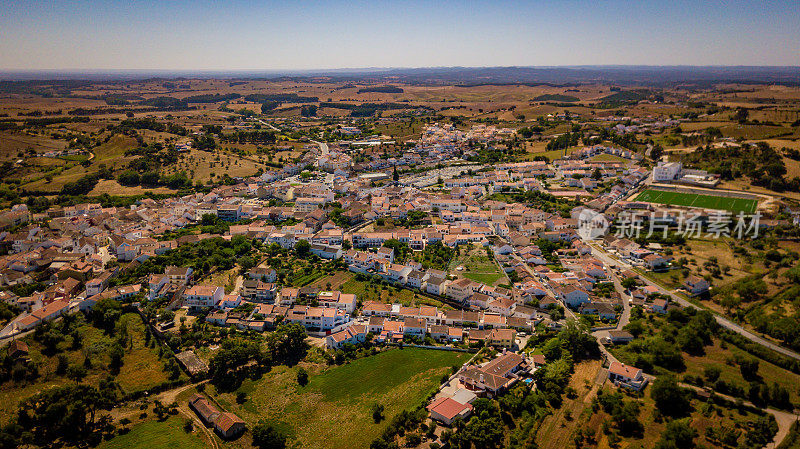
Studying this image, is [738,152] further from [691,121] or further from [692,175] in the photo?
[691,121]

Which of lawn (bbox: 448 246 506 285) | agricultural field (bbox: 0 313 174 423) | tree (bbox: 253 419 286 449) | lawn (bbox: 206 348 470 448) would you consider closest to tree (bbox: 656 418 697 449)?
lawn (bbox: 206 348 470 448)

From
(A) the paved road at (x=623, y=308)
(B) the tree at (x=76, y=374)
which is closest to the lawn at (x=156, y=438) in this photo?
(B) the tree at (x=76, y=374)

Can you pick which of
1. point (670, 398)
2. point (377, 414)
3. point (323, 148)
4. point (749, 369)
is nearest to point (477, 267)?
point (670, 398)

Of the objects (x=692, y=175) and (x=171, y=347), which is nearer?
(x=171, y=347)

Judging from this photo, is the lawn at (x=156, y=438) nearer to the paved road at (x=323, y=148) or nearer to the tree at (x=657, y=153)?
the paved road at (x=323, y=148)

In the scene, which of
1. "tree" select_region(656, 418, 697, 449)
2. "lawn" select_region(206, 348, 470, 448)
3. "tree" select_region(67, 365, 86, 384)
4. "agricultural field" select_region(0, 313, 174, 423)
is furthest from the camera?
"tree" select_region(67, 365, 86, 384)

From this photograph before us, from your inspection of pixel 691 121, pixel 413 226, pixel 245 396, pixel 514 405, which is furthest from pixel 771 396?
pixel 691 121

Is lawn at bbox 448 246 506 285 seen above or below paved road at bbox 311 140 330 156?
below

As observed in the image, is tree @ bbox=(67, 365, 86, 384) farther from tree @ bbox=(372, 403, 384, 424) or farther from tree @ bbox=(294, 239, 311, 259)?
tree @ bbox=(294, 239, 311, 259)
